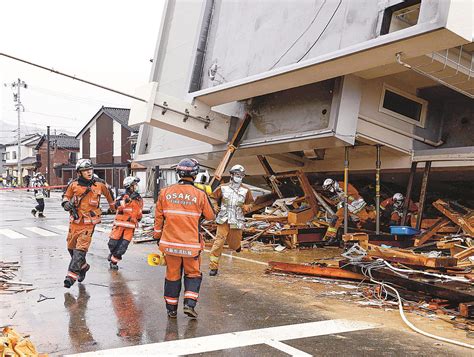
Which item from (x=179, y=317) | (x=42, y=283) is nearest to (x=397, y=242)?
(x=179, y=317)

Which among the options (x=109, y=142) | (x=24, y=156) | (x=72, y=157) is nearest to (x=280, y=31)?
(x=109, y=142)

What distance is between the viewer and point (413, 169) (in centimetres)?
1178

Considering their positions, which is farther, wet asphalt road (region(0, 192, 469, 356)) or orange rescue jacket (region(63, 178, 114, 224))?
orange rescue jacket (region(63, 178, 114, 224))

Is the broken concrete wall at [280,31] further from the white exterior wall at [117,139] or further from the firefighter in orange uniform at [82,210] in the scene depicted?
the white exterior wall at [117,139]

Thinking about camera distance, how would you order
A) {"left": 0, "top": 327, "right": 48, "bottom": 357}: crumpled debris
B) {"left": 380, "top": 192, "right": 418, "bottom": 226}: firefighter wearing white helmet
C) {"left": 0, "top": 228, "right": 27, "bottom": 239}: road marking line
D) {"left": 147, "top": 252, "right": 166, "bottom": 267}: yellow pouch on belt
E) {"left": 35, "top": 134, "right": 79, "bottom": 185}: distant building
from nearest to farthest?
{"left": 0, "top": 327, "right": 48, "bottom": 357}: crumpled debris, {"left": 147, "top": 252, "right": 166, "bottom": 267}: yellow pouch on belt, {"left": 380, "top": 192, "right": 418, "bottom": 226}: firefighter wearing white helmet, {"left": 0, "top": 228, "right": 27, "bottom": 239}: road marking line, {"left": 35, "top": 134, "right": 79, "bottom": 185}: distant building

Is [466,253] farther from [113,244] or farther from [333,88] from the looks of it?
[113,244]

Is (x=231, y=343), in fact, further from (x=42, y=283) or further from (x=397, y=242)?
(x=397, y=242)

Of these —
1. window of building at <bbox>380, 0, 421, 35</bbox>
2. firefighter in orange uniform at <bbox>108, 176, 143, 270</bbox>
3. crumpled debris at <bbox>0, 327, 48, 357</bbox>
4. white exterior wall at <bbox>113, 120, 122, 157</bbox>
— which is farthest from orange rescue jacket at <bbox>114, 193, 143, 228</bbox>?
white exterior wall at <bbox>113, 120, 122, 157</bbox>

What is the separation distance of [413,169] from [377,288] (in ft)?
18.8

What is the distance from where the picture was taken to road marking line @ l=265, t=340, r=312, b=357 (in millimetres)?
4480

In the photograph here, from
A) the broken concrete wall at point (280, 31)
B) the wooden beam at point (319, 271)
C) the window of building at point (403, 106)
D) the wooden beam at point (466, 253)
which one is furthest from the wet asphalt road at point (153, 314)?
the window of building at point (403, 106)

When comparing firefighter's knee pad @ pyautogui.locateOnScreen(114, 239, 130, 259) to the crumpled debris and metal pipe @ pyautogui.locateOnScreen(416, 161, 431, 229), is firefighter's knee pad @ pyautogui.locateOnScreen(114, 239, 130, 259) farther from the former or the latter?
metal pipe @ pyautogui.locateOnScreen(416, 161, 431, 229)

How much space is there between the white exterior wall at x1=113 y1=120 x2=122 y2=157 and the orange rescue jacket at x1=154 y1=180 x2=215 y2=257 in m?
44.8

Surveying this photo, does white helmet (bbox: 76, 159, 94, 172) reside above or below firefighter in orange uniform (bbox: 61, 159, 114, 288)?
above
